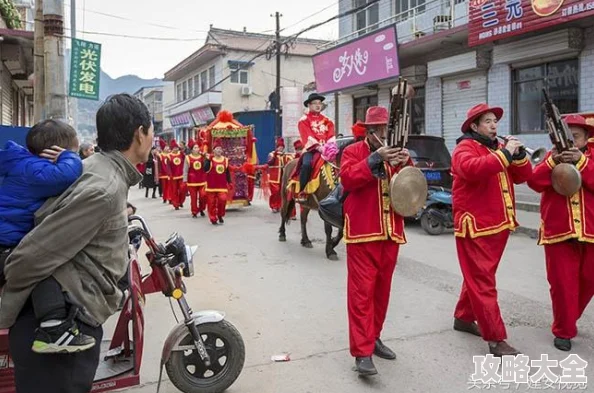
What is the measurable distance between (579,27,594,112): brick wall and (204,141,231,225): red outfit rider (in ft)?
24.2

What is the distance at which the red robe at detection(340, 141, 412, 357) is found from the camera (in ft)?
12.0

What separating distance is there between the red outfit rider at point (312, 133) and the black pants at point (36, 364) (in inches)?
257

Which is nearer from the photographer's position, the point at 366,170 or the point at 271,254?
the point at 366,170

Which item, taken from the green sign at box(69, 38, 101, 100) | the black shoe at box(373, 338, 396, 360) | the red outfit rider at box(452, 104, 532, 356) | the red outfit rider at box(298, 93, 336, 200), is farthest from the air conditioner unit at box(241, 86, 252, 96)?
the black shoe at box(373, 338, 396, 360)

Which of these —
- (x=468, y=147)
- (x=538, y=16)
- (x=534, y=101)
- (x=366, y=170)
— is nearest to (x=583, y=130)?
(x=468, y=147)

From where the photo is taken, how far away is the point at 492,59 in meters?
13.1

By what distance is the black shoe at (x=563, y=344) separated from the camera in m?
4.11

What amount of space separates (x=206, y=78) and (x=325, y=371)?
32757mm

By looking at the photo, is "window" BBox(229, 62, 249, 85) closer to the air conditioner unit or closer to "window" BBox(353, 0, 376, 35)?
the air conditioner unit

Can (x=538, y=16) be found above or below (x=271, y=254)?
above

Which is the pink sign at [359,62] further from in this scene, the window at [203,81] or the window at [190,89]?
the window at [190,89]

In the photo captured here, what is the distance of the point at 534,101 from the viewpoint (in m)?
12.4

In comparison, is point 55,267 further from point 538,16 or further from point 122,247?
point 538,16

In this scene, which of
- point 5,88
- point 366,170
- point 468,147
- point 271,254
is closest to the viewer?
point 366,170
